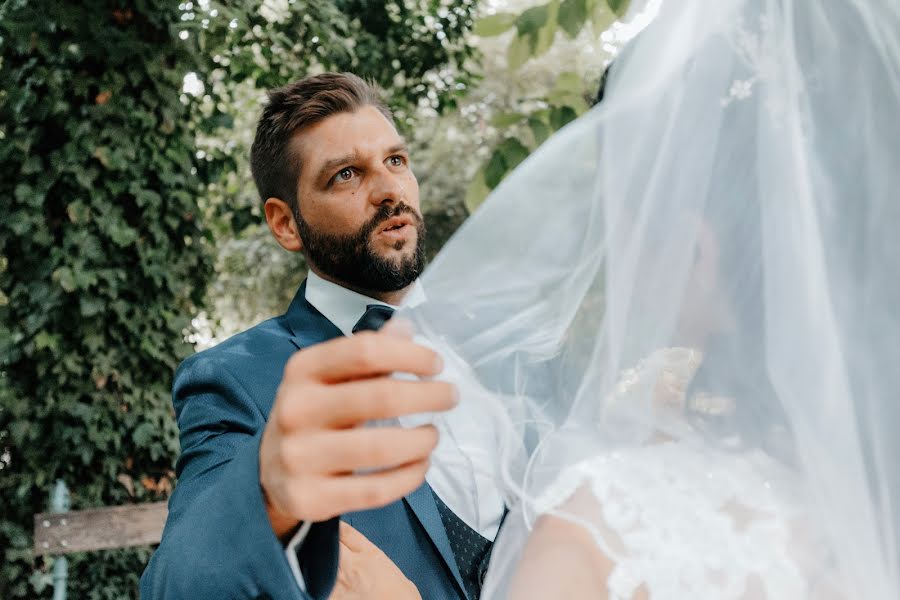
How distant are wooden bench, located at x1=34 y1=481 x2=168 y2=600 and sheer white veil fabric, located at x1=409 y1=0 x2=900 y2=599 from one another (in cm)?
285

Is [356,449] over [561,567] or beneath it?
over

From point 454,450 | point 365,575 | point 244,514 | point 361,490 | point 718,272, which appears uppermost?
point 718,272

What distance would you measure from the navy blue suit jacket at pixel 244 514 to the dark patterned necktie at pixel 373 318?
85 millimetres

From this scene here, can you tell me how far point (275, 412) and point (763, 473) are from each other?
65cm

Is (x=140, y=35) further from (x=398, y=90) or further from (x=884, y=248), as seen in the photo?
(x=884, y=248)

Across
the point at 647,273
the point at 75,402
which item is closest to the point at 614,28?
the point at 647,273

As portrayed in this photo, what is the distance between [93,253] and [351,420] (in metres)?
3.62

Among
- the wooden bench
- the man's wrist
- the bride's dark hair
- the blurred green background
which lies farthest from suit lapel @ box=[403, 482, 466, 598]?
the blurred green background

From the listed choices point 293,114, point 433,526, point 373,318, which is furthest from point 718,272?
point 293,114

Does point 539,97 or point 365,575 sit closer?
point 365,575

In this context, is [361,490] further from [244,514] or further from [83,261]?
[83,261]

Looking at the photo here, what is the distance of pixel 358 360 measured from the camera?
767 mm

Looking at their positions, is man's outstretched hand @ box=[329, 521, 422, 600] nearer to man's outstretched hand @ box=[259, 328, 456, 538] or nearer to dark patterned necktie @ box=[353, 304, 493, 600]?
dark patterned necktie @ box=[353, 304, 493, 600]

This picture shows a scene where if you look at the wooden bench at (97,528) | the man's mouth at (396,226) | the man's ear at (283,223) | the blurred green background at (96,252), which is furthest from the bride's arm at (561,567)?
the blurred green background at (96,252)
